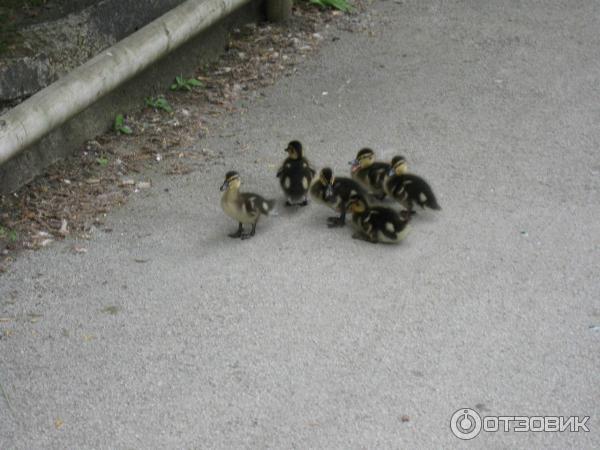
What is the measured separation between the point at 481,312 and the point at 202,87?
3.56 meters

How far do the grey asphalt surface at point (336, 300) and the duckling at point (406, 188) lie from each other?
163 millimetres

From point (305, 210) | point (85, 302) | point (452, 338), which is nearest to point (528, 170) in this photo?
point (305, 210)

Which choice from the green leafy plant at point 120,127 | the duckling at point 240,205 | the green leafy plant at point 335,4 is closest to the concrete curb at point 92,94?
the green leafy plant at point 120,127

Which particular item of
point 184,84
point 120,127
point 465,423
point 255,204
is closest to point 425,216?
point 255,204

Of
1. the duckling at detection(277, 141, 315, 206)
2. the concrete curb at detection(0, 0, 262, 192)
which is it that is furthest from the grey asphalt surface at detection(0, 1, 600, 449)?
the concrete curb at detection(0, 0, 262, 192)

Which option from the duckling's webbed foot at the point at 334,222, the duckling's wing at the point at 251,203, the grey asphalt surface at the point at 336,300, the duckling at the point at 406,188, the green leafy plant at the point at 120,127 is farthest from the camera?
the green leafy plant at the point at 120,127

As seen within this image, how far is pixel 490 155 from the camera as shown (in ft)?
21.4

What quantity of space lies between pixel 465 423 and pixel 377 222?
5.41ft

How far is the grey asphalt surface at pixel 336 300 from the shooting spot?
4.24m

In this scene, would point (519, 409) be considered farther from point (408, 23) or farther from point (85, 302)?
point (408, 23)

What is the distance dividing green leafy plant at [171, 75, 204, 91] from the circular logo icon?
4164mm

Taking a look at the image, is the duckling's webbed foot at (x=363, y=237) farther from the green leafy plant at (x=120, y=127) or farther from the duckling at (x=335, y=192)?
the green leafy plant at (x=120, y=127)

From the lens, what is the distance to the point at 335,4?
887cm

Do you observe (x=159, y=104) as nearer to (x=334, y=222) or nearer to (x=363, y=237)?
(x=334, y=222)
